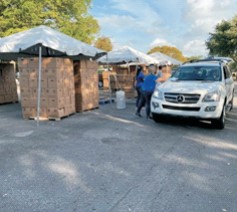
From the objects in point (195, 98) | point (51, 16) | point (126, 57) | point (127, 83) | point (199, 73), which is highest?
point (51, 16)

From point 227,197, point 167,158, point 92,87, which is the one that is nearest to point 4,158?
point 167,158

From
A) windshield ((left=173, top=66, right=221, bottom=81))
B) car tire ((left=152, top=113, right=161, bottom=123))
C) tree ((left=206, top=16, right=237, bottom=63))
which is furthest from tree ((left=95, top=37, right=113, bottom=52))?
car tire ((left=152, top=113, right=161, bottom=123))

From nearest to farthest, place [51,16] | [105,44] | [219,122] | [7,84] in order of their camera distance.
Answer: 1. [219,122]
2. [7,84]
3. [51,16]
4. [105,44]

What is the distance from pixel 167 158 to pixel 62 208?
250cm

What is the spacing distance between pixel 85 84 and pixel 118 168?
6.55 metres

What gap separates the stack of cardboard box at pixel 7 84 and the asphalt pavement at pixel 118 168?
5.97 meters

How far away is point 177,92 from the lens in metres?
7.66

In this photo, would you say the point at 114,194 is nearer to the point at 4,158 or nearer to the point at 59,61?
the point at 4,158

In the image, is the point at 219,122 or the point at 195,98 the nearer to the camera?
the point at 195,98

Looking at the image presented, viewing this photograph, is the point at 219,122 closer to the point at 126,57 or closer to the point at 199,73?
the point at 199,73

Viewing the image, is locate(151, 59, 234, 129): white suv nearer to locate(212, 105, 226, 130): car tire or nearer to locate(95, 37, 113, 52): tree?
locate(212, 105, 226, 130): car tire

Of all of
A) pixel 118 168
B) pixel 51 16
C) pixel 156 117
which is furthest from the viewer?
pixel 51 16

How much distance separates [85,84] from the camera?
11.0 meters

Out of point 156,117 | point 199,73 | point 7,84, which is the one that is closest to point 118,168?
point 156,117
